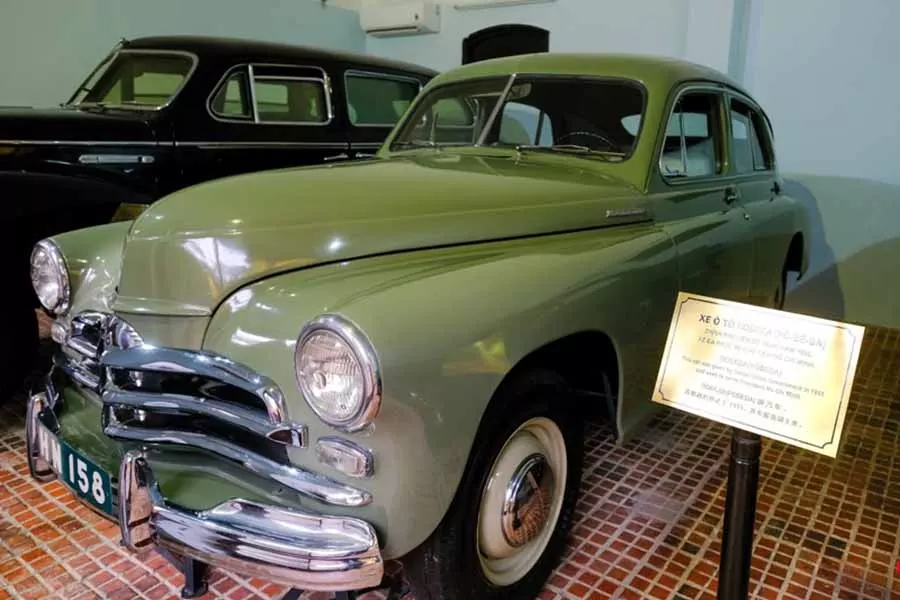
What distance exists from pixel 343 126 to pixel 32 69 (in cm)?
292

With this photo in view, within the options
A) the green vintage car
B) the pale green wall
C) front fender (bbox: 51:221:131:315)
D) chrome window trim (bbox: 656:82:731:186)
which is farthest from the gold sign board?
the pale green wall

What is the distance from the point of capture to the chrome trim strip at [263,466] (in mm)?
1489

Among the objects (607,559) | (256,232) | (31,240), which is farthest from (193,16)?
(607,559)

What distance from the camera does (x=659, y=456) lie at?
9.91ft

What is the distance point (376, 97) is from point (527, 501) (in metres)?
3.92

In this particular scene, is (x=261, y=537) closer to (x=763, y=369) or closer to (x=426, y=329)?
(x=426, y=329)

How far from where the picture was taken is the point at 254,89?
448cm

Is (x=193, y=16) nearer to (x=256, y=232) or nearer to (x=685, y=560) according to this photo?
(x=256, y=232)

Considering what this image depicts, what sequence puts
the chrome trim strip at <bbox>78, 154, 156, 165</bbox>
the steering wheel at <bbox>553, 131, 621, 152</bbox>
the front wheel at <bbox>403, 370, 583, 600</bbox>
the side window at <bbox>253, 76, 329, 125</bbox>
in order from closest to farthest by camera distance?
1. the front wheel at <bbox>403, 370, 583, 600</bbox>
2. the steering wheel at <bbox>553, 131, 621, 152</bbox>
3. the chrome trim strip at <bbox>78, 154, 156, 165</bbox>
4. the side window at <bbox>253, 76, 329, 125</bbox>

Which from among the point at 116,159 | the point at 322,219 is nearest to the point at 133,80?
the point at 116,159

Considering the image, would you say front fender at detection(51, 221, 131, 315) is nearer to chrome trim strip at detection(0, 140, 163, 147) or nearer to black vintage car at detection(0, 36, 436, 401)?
black vintage car at detection(0, 36, 436, 401)

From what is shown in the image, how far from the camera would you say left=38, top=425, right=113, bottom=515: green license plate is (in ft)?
5.77

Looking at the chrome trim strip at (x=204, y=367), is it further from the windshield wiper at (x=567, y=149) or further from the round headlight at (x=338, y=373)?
the windshield wiper at (x=567, y=149)

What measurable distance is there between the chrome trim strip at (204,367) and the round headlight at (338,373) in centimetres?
11
